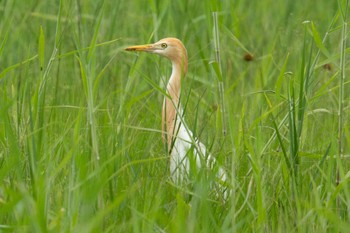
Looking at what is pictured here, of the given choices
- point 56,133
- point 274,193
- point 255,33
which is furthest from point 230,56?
point 274,193

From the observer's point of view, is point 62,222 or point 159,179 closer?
point 62,222

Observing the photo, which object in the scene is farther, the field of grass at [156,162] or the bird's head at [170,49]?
the bird's head at [170,49]

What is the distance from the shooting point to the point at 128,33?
262 inches

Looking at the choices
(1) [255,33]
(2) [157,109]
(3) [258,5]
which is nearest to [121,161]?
(2) [157,109]

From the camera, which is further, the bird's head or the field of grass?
the bird's head

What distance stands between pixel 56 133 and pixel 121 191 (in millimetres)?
705

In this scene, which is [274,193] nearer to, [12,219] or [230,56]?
[12,219]

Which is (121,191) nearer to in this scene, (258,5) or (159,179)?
(159,179)

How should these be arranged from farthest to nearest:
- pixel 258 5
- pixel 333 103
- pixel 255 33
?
pixel 258 5 < pixel 255 33 < pixel 333 103

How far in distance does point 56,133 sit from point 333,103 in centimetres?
161

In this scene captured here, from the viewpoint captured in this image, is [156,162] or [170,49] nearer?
[156,162]

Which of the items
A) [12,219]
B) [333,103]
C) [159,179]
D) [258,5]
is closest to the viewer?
[12,219]

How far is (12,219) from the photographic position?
10.4 ft

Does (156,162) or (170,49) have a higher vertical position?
(170,49)
